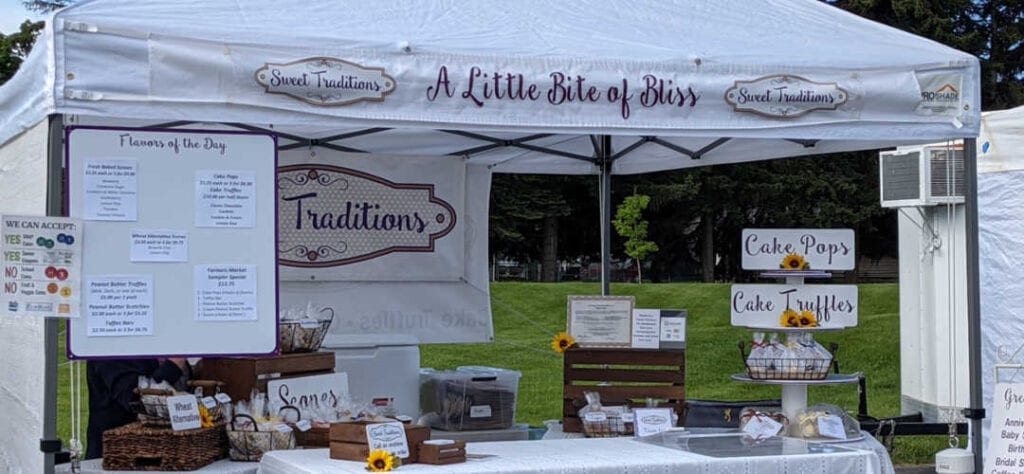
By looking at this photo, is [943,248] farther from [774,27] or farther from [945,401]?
[774,27]

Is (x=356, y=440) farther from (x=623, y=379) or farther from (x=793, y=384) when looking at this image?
(x=793, y=384)

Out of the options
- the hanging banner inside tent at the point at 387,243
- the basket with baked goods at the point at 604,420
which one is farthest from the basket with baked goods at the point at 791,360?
the hanging banner inside tent at the point at 387,243

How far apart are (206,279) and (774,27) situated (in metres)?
2.65

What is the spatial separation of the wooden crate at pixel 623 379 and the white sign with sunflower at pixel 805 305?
488 mm

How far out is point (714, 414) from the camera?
18.5 ft

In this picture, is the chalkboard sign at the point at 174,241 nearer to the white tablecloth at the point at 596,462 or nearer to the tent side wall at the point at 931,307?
the white tablecloth at the point at 596,462

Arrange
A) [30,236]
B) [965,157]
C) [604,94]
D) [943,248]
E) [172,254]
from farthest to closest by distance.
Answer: [943,248], [965,157], [604,94], [172,254], [30,236]

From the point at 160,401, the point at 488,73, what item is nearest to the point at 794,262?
the point at 488,73

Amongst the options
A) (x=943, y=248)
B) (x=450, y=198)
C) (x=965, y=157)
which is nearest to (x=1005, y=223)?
(x=943, y=248)

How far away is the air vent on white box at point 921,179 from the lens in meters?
8.27

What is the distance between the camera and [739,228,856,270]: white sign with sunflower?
5.00 metres

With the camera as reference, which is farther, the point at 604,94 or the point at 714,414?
the point at 714,414

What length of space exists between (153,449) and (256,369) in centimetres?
53

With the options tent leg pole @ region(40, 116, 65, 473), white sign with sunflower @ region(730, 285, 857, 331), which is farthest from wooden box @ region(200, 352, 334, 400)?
white sign with sunflower @ region(730, 285, 857, 331)
